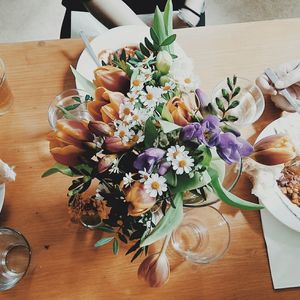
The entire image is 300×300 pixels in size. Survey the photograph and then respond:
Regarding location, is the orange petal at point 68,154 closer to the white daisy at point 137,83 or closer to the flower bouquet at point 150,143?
the flower bouquet at point 150,143

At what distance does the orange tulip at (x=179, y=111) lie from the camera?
0.52 m

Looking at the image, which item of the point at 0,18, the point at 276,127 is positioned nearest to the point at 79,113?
the point at 276,127

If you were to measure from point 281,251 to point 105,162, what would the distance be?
0.46 m

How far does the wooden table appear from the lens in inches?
30.5

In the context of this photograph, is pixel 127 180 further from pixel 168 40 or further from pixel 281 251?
pixel 281 251

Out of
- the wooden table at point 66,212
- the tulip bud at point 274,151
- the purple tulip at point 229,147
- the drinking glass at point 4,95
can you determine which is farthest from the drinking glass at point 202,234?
the drinking glass at point 4,95

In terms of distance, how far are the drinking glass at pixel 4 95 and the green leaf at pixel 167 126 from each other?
1.55 ft

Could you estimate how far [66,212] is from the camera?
2.71 feet

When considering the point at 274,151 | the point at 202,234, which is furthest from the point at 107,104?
the point at 202,234

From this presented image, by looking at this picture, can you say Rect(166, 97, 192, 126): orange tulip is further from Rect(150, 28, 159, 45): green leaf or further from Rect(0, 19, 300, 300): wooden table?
Rect(0, 19, 300, 300): wooden table

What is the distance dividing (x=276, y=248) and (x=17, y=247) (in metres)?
0.50

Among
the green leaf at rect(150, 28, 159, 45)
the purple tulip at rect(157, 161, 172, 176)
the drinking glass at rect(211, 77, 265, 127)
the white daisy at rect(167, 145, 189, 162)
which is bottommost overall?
the drinking glass at rect(211, 77, 265, 127)

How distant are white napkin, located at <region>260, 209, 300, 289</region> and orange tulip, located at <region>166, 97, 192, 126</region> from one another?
38 cm

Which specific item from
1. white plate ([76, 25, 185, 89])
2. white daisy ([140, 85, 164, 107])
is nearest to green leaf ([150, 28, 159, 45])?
white daisy ([140, 85, 164, 107])
